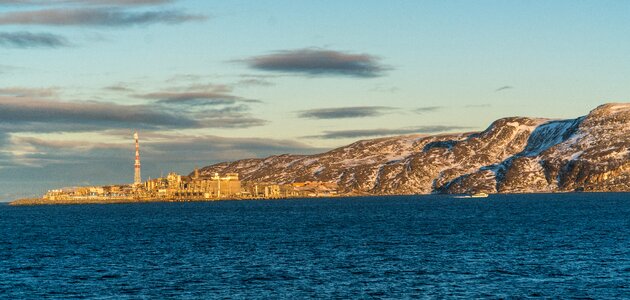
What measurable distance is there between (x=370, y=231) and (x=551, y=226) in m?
41.6

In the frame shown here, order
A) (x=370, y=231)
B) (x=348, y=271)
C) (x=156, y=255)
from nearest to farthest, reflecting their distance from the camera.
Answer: (x=348, y=271)
(x=156, y=255)
(x=370, y=231)

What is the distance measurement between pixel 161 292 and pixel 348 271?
1043 inches

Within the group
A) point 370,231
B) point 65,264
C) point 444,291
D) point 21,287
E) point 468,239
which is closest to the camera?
point 444,291

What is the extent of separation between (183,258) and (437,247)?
4174 centimetres

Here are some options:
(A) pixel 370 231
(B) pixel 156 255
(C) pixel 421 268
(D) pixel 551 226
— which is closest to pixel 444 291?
(C) pixel 421 268

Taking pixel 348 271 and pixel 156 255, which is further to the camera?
pixel 156 255

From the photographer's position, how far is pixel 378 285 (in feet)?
314

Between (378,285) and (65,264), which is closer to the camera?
(378,285)

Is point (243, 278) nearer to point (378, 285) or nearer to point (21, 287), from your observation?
point (378, 285)

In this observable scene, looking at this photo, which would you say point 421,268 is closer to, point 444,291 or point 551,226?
point 444,291

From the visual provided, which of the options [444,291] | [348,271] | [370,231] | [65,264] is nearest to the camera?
[444,291]

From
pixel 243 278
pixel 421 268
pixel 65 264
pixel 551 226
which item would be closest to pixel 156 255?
pixel 65 264

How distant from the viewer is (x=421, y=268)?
11025 cm

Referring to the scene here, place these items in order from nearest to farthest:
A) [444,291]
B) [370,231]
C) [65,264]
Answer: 1. [444,291]
2. [65,264]
3. [370,231]
